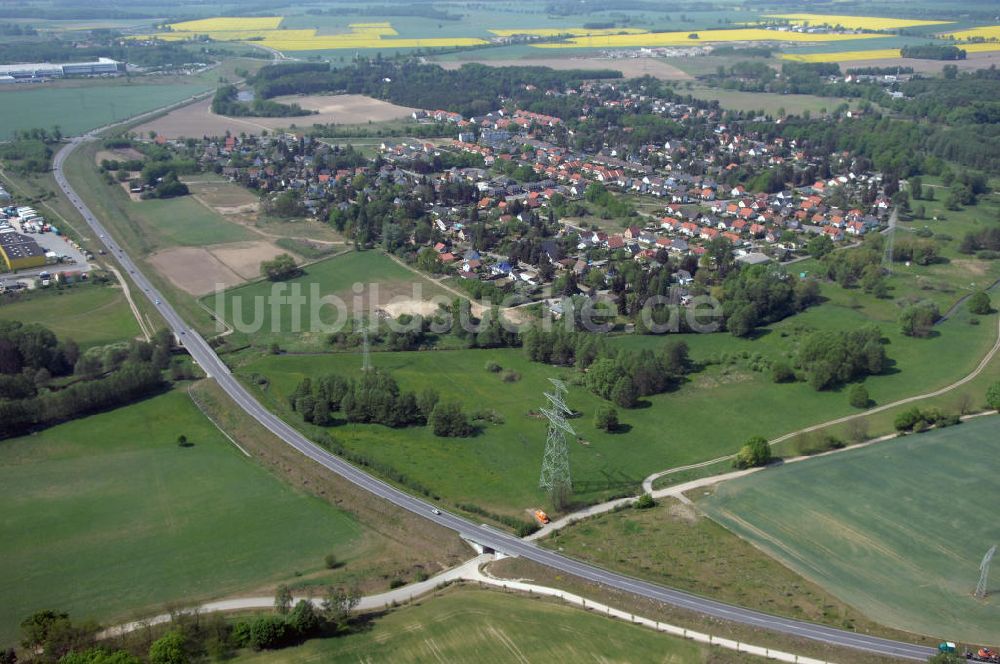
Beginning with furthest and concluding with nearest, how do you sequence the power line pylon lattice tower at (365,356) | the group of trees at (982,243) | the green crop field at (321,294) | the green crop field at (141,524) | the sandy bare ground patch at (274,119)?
the sandy bare ground patch at (274,119)
the group of trees at (982,243)
the green crop field at (321,294)
the power line pylon lattice tower at (365,356)
the green crop field at (141,524)

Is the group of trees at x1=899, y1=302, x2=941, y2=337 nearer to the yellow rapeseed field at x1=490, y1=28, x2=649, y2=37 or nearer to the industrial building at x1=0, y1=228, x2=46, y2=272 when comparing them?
the industrial building at x1=0, y1=228, x2=46, y2=272

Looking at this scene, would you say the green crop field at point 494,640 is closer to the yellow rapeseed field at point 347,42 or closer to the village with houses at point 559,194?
the village with houses at point 559,194

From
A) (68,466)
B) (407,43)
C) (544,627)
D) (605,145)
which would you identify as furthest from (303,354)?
(407,43)

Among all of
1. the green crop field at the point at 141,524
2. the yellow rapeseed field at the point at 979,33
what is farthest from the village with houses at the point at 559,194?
the yellow rapeseed field at the point at 979,33

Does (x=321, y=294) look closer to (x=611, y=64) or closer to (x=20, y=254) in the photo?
(x=20, y=254)

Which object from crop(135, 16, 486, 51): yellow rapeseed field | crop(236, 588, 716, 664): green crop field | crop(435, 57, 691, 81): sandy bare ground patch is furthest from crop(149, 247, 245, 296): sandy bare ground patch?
crop(135, 16, 486, 51): yellow rapeseed field

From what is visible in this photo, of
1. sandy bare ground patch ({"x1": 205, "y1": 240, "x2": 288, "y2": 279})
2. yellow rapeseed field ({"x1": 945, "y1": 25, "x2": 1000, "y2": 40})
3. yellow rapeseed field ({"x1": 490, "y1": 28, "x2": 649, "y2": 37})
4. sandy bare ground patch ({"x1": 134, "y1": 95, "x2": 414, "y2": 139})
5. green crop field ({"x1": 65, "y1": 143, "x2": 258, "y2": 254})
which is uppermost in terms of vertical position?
yellow rapeseed field ({"x1": 945, "y1": 25, "x2": 1000, "y2": 40})

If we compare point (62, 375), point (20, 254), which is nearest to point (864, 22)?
point (20, 254)

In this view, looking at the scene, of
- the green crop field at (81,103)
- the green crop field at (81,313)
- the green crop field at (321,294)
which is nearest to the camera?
the green crop field at (81,313)
